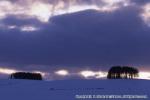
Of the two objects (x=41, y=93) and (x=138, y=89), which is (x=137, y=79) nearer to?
(x=138, y=89)

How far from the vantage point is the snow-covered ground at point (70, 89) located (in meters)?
38.6

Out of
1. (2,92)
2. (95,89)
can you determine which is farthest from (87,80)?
(2,92)

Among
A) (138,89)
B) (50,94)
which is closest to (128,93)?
(138,89)

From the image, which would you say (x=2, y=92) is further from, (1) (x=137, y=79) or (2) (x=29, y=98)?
(1) (x=137, y=79)

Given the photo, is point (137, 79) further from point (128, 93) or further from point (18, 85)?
point (18, 85)

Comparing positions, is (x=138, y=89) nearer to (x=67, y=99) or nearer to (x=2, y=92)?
(x=67, y=99)

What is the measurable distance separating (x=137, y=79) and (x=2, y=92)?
18.0 ft

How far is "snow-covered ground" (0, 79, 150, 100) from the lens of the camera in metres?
38.6

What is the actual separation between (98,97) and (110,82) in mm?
1131

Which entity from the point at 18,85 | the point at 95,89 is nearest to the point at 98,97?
the point at 95,89

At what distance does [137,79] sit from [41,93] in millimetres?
3972

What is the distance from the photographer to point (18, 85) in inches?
1555

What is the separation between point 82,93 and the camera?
38.6 metres

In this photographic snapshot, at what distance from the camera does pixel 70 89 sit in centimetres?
3891
